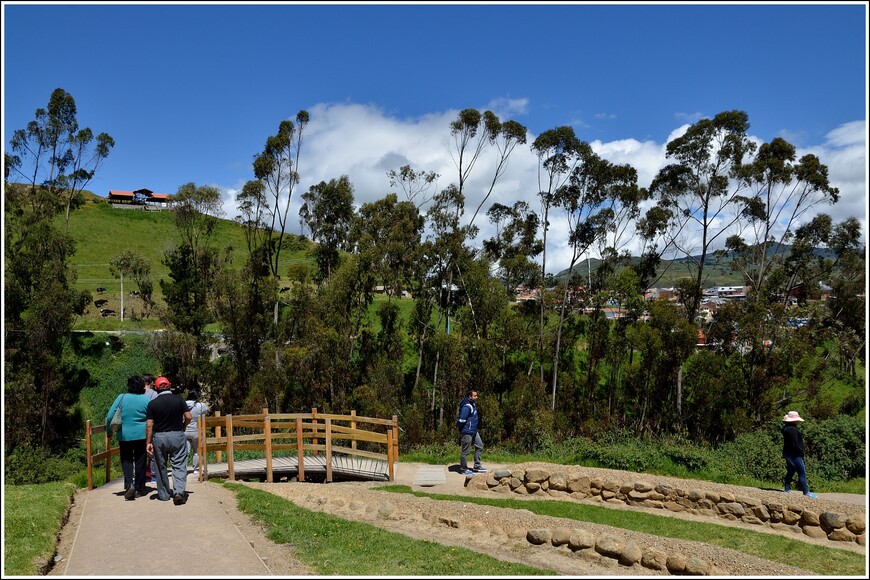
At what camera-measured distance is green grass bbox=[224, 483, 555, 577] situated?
23.6 ft

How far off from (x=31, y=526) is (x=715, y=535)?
32.1 ft

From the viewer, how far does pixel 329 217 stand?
38.3 meters

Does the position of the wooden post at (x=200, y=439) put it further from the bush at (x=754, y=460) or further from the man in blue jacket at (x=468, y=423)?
the bush at (x=754, y=460)

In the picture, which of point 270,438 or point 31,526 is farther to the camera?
point 270,438

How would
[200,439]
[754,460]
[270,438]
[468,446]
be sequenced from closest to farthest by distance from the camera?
[200,439]
[270,438]
[468,446]
[754,460]

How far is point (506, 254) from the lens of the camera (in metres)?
39.3

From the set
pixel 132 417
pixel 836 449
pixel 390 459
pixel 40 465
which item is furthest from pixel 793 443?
pixel 40 465

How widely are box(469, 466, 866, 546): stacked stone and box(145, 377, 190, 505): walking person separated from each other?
662 cm

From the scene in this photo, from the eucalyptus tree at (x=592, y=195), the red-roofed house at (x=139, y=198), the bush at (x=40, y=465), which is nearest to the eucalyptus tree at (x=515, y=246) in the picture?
the eucalyptus tree at (x=592, y=195)

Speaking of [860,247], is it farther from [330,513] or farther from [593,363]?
[330,513]

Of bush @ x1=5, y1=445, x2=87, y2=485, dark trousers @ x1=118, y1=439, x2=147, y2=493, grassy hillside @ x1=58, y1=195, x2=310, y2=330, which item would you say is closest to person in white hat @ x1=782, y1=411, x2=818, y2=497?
dark trousers @ x1=118, y1=439, x2=147, y2=493

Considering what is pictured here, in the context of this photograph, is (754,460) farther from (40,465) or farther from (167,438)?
(40,465)

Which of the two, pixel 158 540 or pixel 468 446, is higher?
pixel 158 540

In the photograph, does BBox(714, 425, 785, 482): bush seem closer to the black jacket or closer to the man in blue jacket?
the black jacket
